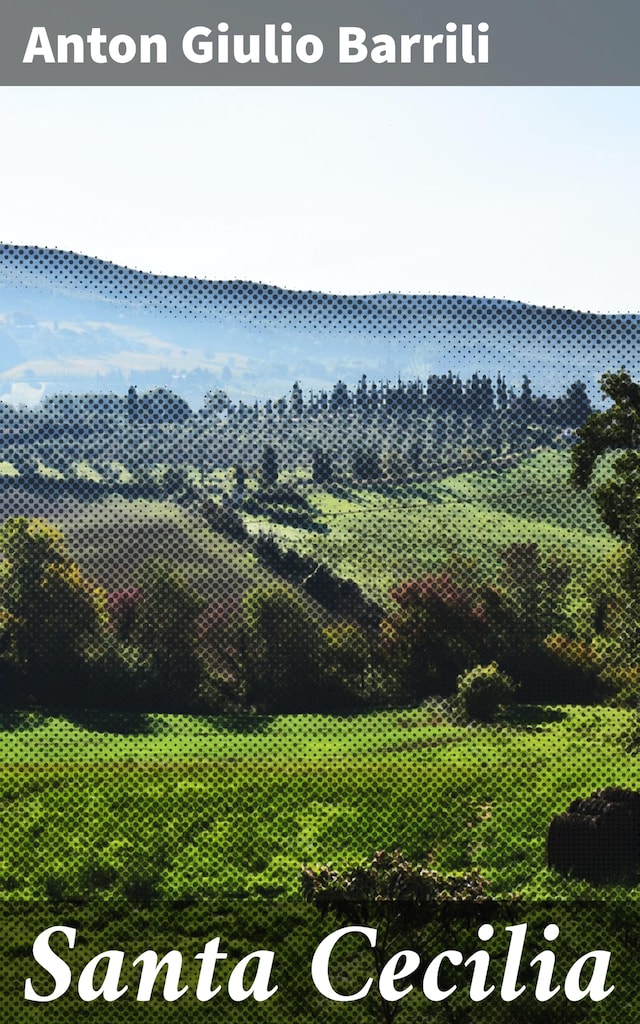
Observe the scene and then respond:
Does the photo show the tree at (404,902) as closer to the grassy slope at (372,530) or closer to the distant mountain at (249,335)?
the distant mountain at (249,335)

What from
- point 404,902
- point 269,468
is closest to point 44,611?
point 269,468

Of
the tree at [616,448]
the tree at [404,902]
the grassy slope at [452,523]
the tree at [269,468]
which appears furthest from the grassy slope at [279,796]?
the tree at [404,902]

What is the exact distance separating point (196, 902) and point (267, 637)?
4432 mm

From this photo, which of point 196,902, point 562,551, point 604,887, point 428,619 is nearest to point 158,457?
point 428,619

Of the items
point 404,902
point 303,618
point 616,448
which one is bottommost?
point 404,902

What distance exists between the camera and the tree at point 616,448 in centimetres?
1213

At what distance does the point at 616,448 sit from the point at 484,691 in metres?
4.54

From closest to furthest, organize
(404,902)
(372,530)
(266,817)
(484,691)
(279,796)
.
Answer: (404,902)
(266,817)
(279,796)
(484,691)
(372,530)

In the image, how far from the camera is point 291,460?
17375 mm

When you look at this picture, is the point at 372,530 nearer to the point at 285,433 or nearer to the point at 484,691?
the point at 285,433

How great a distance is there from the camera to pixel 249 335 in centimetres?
1666

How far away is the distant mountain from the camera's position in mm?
15578

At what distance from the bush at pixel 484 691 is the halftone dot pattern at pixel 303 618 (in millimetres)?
25

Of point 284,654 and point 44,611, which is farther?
point 44,611
